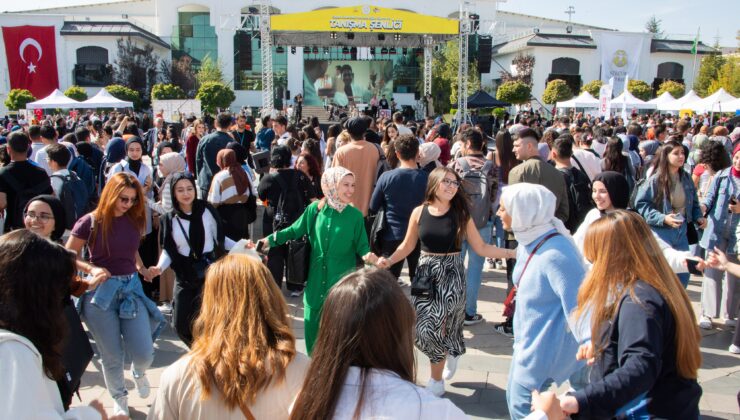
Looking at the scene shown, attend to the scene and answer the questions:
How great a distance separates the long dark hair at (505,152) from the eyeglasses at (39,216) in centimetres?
442

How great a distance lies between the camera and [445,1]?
54250 millimetres

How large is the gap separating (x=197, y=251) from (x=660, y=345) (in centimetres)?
317

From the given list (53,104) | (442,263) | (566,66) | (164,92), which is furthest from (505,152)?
(566,66)

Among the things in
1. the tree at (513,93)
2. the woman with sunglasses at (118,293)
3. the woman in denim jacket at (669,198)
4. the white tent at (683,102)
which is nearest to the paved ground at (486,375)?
the woman with sunglasses at (118,293)

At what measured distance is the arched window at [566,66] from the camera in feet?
159

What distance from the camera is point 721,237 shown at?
226 inches

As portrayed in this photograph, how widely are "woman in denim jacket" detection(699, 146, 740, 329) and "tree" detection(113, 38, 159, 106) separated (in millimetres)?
43448

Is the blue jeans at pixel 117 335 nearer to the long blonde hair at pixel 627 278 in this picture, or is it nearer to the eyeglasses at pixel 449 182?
the eyeglasses at pixel 449 182

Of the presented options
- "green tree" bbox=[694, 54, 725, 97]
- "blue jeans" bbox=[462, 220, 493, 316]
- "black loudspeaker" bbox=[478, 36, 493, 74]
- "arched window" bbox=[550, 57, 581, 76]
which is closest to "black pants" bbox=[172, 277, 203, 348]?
"blue jeans" bbox=[462, 220, 493, 316]

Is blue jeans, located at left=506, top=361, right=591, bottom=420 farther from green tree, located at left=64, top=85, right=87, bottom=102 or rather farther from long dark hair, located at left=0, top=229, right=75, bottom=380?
green tree, located at left=64, top=85, right=87, bottom=102

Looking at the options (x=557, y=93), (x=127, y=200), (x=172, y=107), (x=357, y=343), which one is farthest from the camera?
(x=557, y=93)

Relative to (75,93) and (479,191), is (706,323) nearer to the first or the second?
(479,191)

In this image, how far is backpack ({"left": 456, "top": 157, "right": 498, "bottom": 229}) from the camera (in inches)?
231

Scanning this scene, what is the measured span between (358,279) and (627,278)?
4.15 feet
